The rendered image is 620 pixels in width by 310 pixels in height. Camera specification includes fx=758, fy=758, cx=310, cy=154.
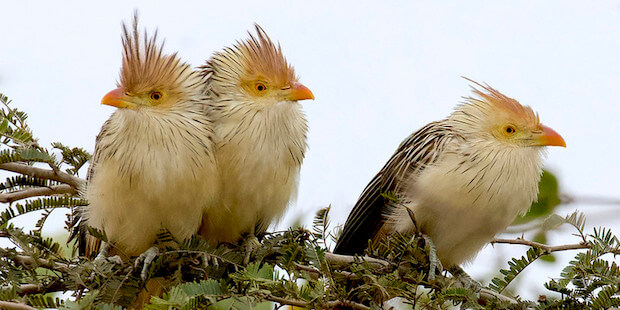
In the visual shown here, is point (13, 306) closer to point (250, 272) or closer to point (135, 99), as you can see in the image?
point (250, 272)

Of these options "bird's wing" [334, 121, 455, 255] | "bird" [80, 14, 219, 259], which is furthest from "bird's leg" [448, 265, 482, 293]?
"bird" [80, 14, 219, 259]

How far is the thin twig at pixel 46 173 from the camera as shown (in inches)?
135

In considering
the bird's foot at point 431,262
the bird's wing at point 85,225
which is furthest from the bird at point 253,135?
the bird's foot at point 431,262

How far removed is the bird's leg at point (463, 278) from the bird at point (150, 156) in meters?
1.45

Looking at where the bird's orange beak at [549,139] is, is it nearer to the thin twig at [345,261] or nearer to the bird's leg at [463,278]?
the bird's leg at [463,278]

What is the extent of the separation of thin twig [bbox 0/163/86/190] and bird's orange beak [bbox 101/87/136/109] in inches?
17.1

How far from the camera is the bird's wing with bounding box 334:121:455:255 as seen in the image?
4.30m

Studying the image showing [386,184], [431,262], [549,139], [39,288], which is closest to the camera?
[39,288]

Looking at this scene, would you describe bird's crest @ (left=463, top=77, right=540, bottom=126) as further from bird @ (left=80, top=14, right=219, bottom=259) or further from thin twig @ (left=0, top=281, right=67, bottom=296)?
thin twig @ (left=0, top=281, right=67, bottom=296)

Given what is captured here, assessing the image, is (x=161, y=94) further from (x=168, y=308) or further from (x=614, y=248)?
(x=614, y=248)

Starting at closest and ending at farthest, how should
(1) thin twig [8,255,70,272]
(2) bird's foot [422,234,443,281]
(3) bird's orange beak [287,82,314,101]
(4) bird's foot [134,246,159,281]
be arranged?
1. (1) thin twig [8,255,70,272]
2. (4) bird's foot [134,246,159,281]
3. (2) bird's foot [422,234,443,281]
4. (3) bird's orange beak [287,82,314,101]

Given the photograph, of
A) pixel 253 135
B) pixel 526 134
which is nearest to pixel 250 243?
pixel 253 135

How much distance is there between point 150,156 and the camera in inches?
146

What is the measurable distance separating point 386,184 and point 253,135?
93 cm
